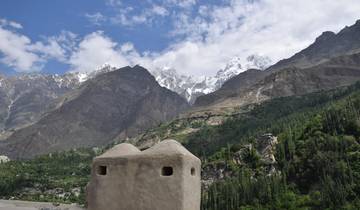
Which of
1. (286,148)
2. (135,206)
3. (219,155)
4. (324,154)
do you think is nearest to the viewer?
(135,206)

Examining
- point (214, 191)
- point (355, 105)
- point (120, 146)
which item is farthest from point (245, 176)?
point (120, 146)

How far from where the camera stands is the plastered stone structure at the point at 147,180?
17.3 metres

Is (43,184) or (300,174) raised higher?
(43,184)

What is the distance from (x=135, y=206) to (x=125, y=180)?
1.04m

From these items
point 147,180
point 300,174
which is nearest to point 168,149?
point 147,180

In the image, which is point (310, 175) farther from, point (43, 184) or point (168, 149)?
point (43, 184)

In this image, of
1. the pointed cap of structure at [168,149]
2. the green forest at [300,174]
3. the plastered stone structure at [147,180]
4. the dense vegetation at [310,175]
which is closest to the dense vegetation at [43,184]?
the green forest at [300,174]

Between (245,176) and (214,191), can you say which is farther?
(245,176)

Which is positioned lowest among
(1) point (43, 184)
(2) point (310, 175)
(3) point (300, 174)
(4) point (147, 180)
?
(4) point (147, 180)

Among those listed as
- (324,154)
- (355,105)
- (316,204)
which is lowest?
(316,204)

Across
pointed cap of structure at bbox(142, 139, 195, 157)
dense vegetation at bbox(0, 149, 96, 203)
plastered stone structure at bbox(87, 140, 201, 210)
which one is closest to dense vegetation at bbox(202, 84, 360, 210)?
dense vegetation at bbox(0, 149, 96, 203)

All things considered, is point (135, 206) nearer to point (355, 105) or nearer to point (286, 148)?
point (286, 148)

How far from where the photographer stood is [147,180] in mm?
17656

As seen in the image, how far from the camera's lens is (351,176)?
9206cm
